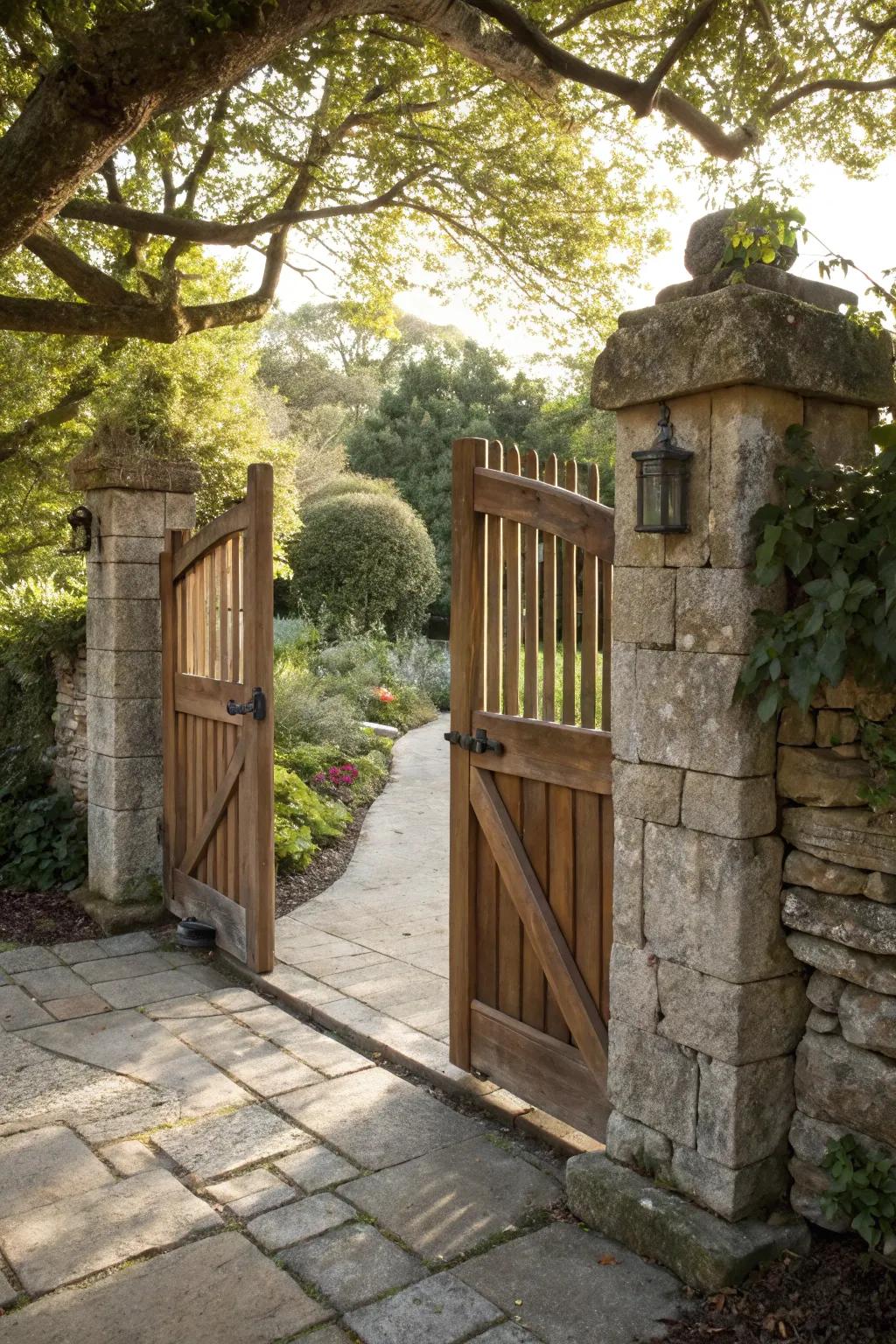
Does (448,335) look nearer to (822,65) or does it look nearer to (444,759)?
(444,759)

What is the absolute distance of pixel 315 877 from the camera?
6.41 metres

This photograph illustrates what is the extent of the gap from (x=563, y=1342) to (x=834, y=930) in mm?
1118

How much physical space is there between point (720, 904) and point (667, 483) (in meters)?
1.05

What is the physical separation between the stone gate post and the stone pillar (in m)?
3.40

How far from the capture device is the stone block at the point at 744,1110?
8.30 feet

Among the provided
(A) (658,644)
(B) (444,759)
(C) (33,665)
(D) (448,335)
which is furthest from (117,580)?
(D) (448,335)

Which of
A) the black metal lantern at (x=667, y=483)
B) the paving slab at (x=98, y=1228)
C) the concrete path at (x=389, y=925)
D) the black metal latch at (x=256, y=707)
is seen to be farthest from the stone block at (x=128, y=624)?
the black metal lantern at (x=667, y=483)

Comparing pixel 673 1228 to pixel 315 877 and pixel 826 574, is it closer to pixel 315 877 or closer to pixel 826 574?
pixel 826 574

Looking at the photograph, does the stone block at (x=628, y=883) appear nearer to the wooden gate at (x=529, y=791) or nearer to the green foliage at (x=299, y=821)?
the wooden gate at (x=529, y=791)

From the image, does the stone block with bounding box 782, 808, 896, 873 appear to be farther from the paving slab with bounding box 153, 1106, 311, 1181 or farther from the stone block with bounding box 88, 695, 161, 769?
the stone block with bounding box 88, 695, 161, 769

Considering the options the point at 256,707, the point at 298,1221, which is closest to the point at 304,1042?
the point at 298,1221

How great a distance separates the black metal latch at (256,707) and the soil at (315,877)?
1.55 meters

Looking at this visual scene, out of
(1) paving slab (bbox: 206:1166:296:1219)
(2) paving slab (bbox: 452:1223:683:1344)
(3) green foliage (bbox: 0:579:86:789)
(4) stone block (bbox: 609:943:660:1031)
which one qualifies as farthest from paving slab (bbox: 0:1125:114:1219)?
(3) green foliage (bbox: 0:579:86:789)

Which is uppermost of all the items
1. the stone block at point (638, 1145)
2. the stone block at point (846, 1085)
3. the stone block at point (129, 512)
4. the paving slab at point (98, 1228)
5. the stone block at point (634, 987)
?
the stone block at point (129, 512)
